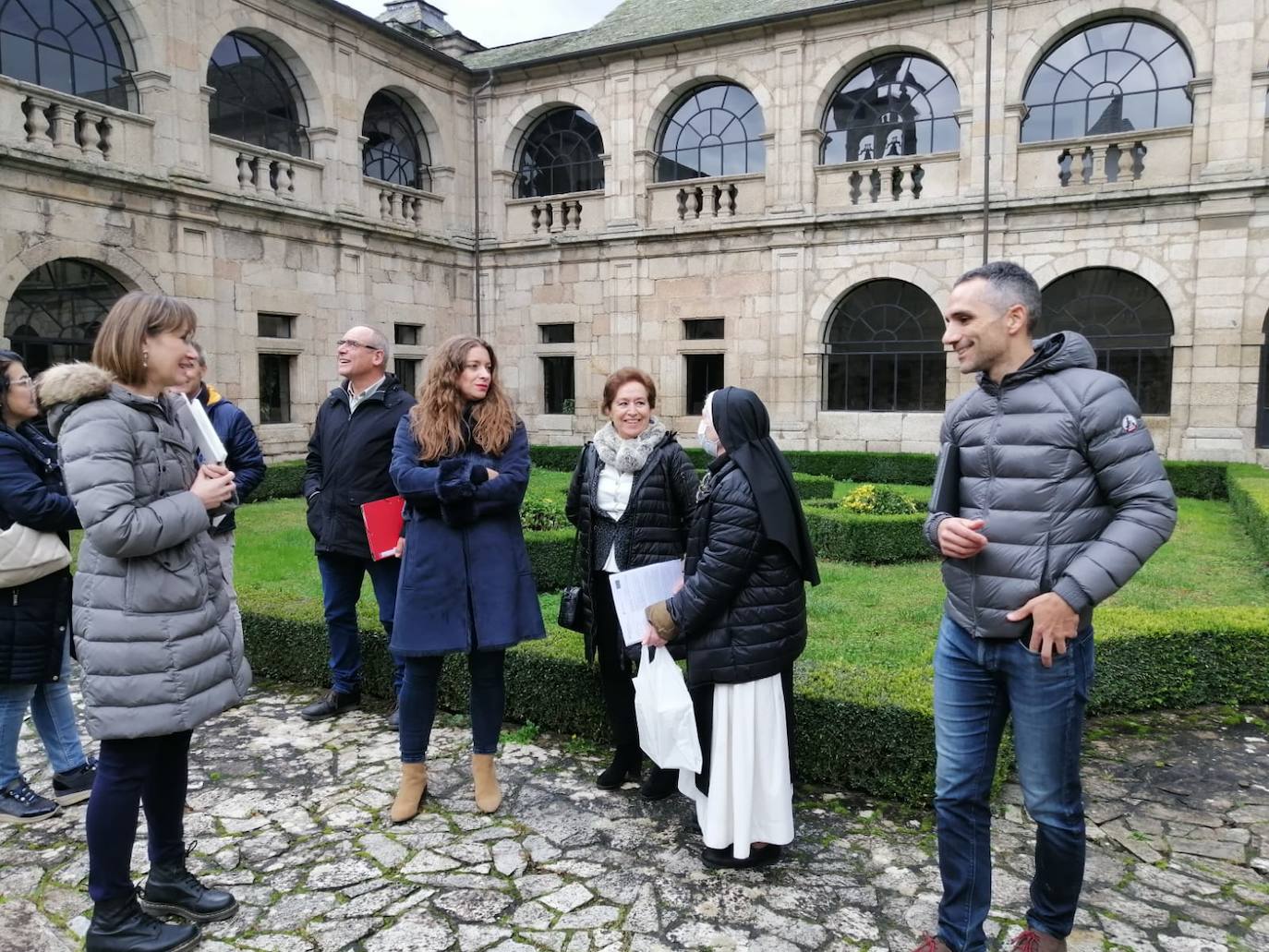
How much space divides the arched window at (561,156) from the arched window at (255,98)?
224 inches

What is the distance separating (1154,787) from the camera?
14.9 feet

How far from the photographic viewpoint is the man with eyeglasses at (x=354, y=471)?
5.25 metres

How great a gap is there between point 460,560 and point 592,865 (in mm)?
1490

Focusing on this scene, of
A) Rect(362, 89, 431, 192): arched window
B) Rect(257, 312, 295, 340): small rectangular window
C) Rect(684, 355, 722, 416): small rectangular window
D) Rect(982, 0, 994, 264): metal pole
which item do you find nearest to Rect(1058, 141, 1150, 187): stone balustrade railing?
Rect(982, 0, 994, 264): metal pole

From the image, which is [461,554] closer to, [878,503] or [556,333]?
[878,503]

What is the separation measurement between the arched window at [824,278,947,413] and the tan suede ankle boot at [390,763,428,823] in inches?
605

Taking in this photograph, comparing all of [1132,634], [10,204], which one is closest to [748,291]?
[10,204]

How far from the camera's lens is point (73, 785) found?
440 cm

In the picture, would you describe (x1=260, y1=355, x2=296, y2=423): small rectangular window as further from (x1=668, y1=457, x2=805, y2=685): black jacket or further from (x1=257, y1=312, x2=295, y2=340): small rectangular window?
(x1=668, y1=457, x2=805, y2=685): black jacket

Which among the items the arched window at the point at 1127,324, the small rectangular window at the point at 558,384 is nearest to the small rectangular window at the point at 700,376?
the small rectangular window at the point at 558,384

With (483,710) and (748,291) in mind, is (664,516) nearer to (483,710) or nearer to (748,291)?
(483,710)

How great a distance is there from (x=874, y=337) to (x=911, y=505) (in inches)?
334

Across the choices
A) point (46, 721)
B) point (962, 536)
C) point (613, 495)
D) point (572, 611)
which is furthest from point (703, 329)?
point (962, 536)

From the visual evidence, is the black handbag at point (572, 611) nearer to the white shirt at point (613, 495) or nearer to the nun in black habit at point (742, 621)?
the white shirt at point (613, 495)
